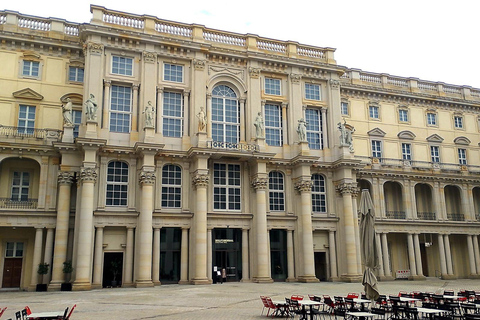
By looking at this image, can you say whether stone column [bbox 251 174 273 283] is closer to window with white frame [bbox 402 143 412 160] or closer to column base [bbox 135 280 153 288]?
column base [bbox 135 280 153 288]

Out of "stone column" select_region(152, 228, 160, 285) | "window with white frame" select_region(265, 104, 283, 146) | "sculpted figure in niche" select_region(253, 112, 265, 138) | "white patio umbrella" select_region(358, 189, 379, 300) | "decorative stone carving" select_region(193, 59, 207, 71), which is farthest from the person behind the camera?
"window with white frame" select_region(265, 104, 283, 146)

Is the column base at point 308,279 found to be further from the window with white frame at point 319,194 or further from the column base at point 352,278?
the window with white frame at point 319,194

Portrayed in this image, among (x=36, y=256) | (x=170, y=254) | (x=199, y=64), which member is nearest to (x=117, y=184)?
(x=170, y=254)

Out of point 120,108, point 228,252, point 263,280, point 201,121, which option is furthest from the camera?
point 228,252

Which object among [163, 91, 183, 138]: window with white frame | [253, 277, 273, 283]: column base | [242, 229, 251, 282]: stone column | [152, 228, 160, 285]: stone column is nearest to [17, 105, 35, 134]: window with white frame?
[163, 91, 183, 138]: window with white frame

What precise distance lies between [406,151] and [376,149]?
11.9 ft

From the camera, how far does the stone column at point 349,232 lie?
3712 centimetres

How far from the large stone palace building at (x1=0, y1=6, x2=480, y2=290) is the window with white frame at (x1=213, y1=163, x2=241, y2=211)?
0.37ft

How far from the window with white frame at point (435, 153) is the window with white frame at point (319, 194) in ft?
52.2

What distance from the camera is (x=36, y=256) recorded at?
104 feet

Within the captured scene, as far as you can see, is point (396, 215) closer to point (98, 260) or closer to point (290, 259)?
point (290, 259)

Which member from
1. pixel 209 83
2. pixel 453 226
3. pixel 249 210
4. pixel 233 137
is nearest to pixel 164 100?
pixel 209 83

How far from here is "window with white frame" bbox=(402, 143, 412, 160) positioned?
47812mm

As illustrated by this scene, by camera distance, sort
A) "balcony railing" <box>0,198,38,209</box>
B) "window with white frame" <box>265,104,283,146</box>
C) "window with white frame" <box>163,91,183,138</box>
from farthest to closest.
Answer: "window with white frame" <box>265,104,283,146</box>
"window with white frame" <box>163,91,183,138</box>
"balcony railing" <box>0,198,38,209</box>
